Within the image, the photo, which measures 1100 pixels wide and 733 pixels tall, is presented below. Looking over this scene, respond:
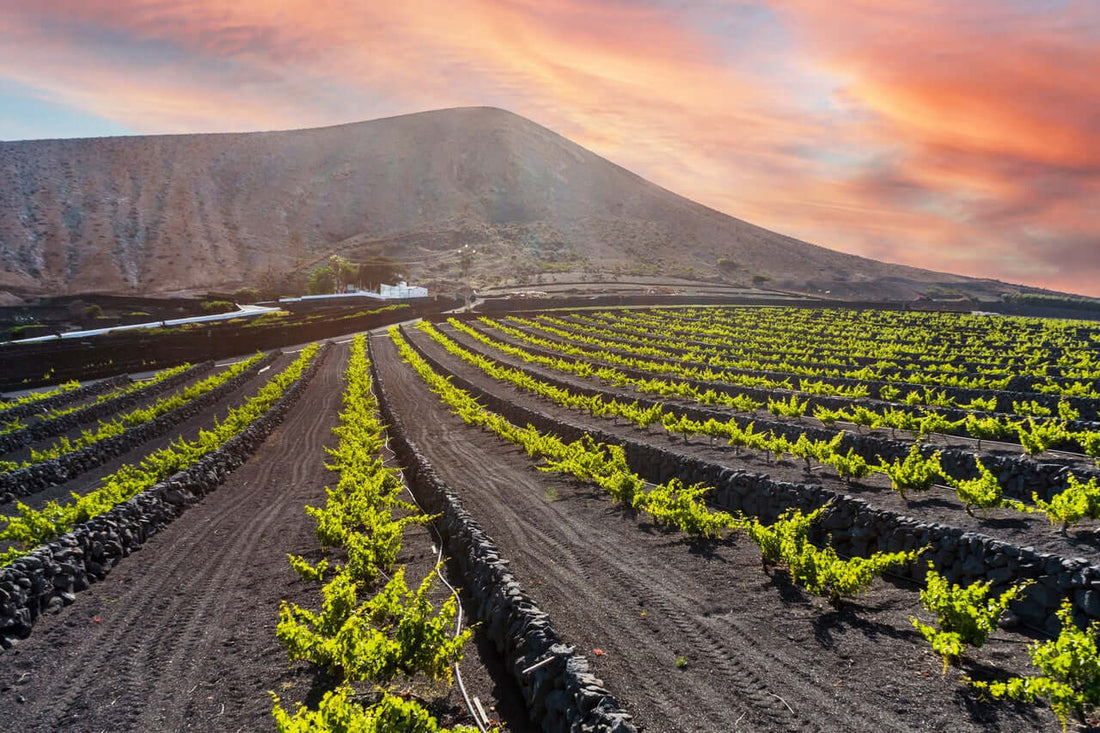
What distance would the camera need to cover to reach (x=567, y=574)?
13141mm

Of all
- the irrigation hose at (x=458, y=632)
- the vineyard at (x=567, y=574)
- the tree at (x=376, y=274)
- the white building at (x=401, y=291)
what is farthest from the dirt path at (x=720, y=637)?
the tree at (x=376, y=274)

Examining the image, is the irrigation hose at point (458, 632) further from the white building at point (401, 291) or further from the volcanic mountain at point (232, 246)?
the volcanic mountain at point (232, 246)

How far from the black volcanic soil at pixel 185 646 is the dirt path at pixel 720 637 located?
1880 millimetres

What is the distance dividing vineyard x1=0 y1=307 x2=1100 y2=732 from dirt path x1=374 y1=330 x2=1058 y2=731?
0.06 meters

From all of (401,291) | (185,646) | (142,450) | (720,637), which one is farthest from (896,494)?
(401,291)

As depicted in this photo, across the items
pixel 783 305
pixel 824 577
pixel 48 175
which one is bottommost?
pixel 824 577

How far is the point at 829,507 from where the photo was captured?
1545 centimetres

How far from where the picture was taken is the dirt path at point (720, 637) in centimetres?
834

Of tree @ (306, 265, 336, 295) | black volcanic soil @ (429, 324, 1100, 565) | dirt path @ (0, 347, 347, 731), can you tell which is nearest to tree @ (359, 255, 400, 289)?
tree @ (306, 265, 336, 295)

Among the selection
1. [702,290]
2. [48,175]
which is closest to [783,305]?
[702,290]

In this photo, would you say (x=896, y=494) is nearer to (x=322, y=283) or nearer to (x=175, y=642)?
(x=175, y=642)

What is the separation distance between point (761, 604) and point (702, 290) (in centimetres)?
11745

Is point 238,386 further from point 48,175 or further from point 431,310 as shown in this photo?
point 48,175

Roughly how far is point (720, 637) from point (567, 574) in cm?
359
